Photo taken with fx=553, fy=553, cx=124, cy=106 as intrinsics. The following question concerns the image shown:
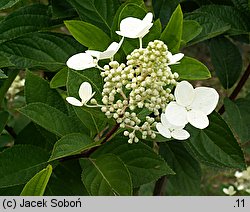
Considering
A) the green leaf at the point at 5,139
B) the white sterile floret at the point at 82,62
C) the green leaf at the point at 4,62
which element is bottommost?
the green leaf at the point at 5,139

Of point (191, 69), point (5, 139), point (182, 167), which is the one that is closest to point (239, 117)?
point (182, 167)

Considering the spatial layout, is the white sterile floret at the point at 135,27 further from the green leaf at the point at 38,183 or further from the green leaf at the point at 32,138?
the green leaf at the point at 32,138

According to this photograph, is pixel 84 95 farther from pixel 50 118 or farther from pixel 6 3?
pixel 6 3

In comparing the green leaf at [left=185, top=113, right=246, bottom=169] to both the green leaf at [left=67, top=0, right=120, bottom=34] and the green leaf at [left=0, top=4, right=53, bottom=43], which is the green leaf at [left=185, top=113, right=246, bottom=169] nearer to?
the green leaf at [left=67, top=0, right=120, bottom=34]

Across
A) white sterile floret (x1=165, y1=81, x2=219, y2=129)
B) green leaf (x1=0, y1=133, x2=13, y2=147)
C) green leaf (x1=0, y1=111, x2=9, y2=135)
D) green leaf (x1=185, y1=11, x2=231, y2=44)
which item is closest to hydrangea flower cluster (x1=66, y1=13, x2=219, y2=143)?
white sterile floret (x1=165, y1=81, x2=219, y2=129)

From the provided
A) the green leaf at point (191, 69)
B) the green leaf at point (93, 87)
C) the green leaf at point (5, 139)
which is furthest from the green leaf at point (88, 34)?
the green leaf at point (5, 139)
